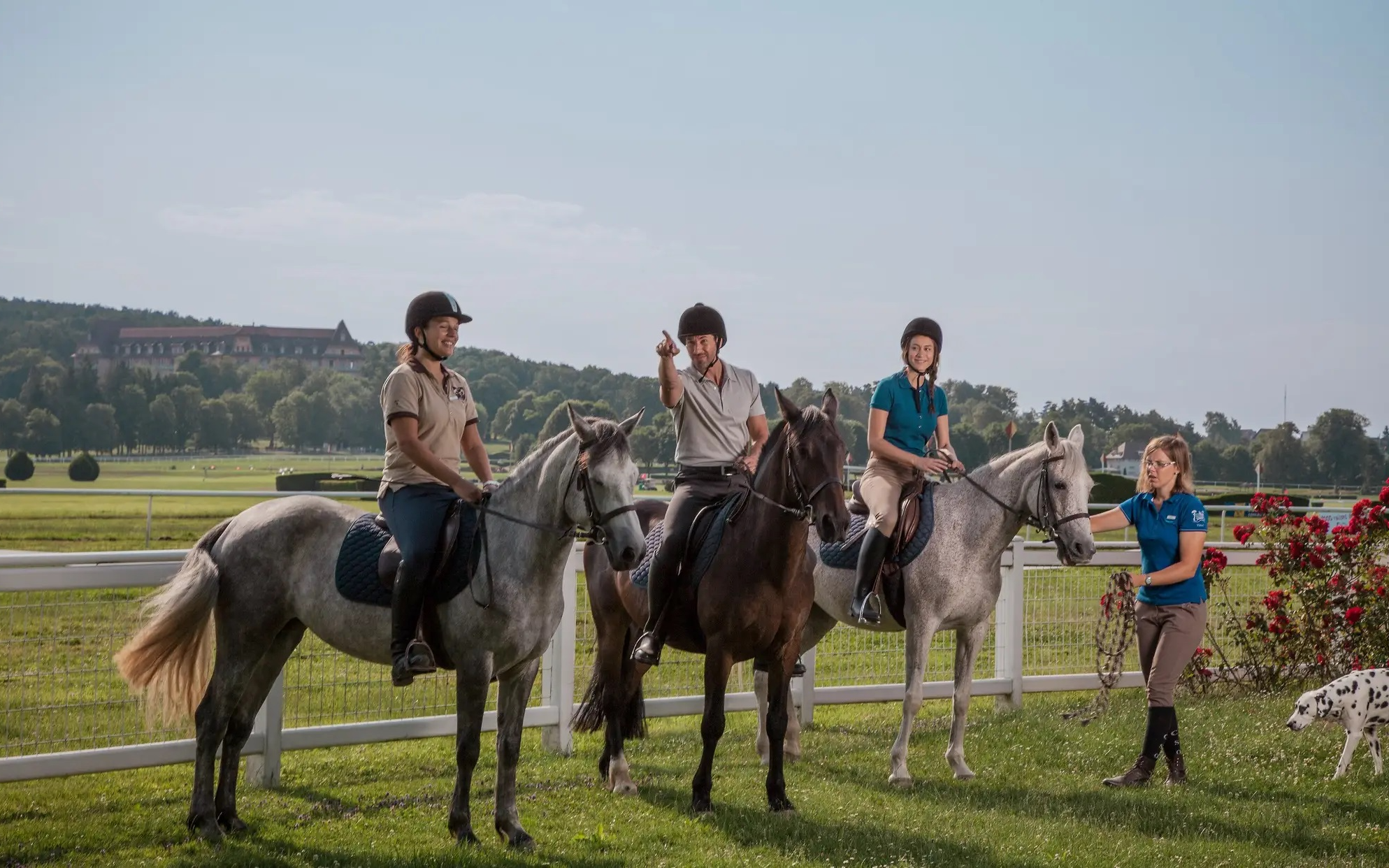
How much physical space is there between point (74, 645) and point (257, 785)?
1.33 meters

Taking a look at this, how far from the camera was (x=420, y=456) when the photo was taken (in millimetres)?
5887

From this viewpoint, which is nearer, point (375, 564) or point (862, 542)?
point (375, 564)

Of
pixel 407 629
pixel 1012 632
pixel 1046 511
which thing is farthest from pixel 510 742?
pixel 1012 632

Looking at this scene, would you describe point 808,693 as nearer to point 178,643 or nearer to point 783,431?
point 783,431

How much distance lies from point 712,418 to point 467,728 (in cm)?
228

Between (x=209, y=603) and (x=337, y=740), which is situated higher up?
(x=209, y=603)

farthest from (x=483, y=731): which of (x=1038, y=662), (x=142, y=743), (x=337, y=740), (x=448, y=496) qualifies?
(x=1038, y=662)

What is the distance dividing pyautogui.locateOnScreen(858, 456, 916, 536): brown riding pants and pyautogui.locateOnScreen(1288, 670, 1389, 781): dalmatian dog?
2853 millimetres

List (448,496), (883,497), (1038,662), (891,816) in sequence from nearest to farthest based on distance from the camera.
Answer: (448,496)
(891,816)
(883,497)
(1038,662)

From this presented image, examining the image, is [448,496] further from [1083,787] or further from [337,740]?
[1083,787]

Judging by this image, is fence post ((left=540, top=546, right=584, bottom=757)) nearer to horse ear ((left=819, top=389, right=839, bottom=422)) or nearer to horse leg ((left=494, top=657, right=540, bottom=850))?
horse leg ((left=494, top=657, right=540, bottom=850))

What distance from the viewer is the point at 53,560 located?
254 inches

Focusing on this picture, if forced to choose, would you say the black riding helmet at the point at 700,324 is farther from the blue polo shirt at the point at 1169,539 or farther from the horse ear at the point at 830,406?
the blue polo shirt at the point at 1169,539

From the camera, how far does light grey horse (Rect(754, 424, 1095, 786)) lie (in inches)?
301
